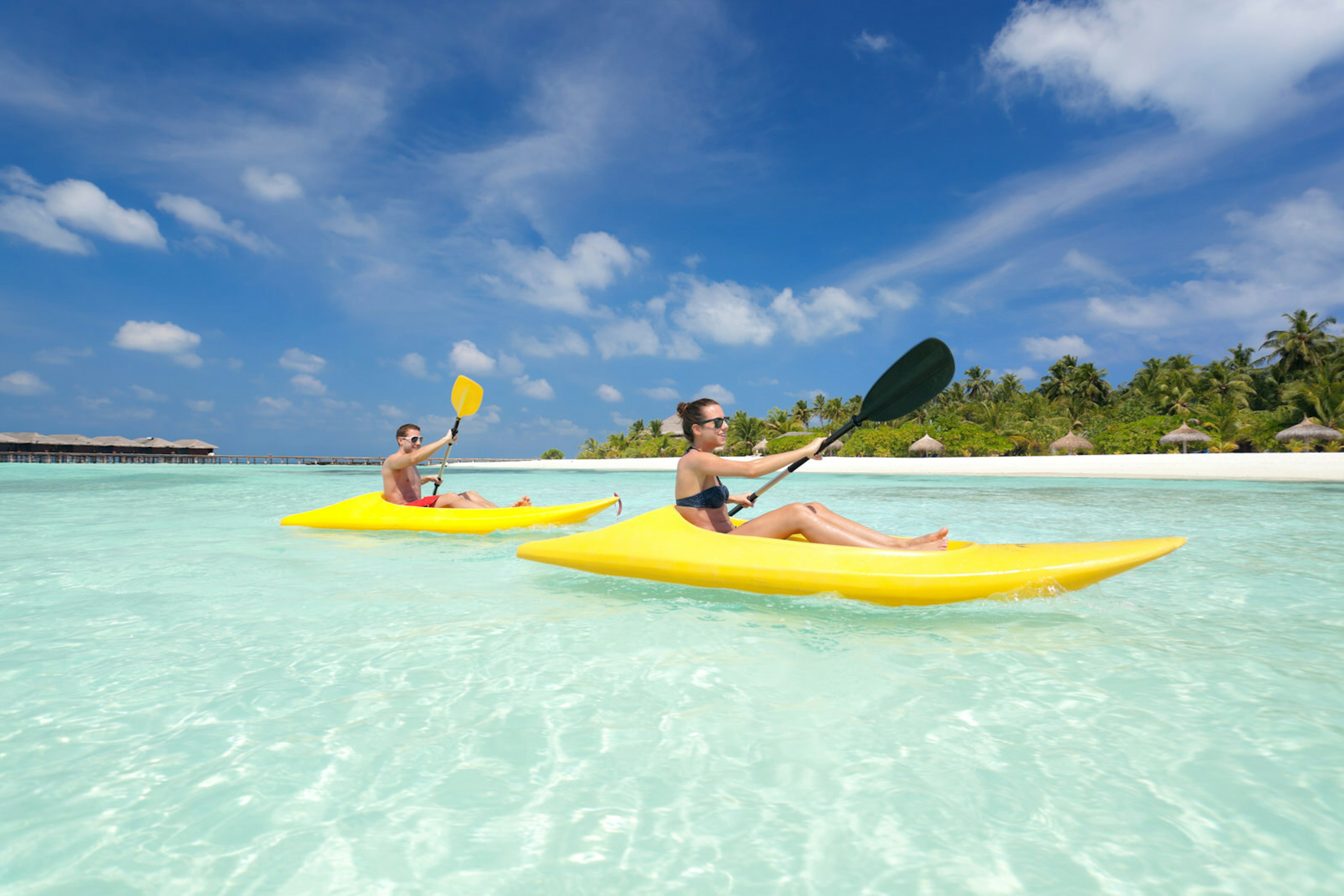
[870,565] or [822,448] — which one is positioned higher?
[822,448]

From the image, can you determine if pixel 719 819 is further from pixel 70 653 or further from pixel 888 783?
pixel 70 653

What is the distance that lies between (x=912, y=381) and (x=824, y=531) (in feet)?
4.25

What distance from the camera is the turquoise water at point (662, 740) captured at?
4.90 ft

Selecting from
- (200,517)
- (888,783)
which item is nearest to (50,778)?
(888,783)

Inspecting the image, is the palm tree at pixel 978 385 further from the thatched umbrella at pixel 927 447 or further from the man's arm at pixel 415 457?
the man's arm at pixel 415 457

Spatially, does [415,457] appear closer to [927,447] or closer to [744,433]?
[927,447]

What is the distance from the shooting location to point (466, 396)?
7285mm

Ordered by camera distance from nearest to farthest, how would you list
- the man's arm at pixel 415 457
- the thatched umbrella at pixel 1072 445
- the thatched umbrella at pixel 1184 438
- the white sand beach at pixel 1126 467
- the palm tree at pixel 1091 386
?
the man's arm at pixel 415 457, the white sand beach at pixel 1126 467, the thatched umbrella at pixel 1184 438, the thatched umbrella at pixel 1072 445, the palm tree at pixel 1091 386

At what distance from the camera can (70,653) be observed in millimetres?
2879

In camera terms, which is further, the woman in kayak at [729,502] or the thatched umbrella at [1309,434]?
the thatched umbrella at [1309,434]

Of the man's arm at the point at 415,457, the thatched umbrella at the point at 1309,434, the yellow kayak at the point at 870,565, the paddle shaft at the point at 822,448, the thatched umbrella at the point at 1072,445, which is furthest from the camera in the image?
the thatched umbrella at the point at 1072,445

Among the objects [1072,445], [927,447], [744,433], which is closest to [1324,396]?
[1072,445]

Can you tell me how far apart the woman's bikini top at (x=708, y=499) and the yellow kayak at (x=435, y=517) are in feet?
8.26

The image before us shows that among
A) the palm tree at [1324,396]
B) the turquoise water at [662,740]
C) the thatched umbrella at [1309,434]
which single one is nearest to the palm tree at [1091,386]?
the palm tree at [1324,396]
